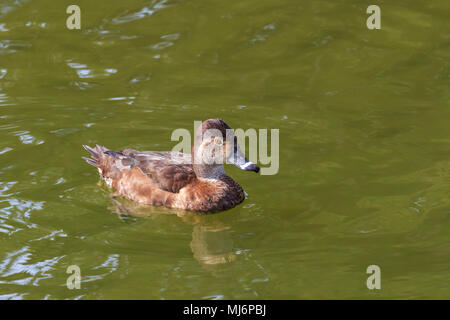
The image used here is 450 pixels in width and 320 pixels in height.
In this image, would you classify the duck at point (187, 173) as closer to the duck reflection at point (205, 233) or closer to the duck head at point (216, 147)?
the duck head at point (216, 147)

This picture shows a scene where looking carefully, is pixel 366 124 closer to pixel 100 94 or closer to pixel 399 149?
pixel 399 149

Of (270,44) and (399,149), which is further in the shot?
(270,44)

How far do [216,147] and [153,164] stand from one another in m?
0.79

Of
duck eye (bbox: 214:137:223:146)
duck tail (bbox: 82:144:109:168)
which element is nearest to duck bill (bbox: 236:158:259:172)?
duck eye (bbox: 214:137:223:146)

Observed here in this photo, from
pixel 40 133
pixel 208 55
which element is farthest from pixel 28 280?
pixel 208 55

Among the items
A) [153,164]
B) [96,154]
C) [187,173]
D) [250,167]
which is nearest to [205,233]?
[250,167]

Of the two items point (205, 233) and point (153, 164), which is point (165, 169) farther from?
point (205, 233)

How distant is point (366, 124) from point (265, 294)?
4.45 meters

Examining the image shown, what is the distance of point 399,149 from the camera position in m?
10.3

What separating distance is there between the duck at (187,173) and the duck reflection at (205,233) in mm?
105

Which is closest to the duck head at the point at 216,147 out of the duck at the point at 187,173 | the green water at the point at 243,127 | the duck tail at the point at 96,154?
the duck at the point at 187,173

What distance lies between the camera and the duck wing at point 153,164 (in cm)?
945

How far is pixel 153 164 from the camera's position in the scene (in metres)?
9.55

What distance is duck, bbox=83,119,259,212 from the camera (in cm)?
923
